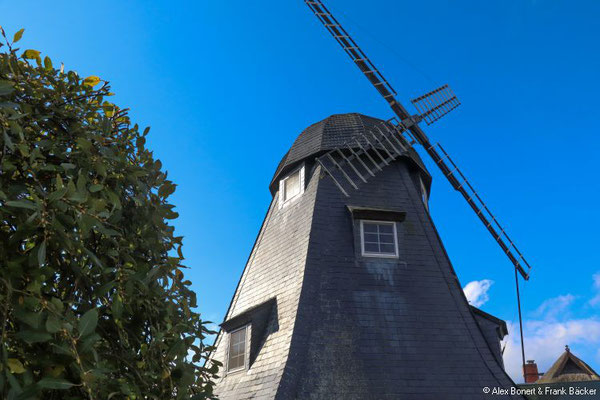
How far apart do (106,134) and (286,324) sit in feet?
27.7

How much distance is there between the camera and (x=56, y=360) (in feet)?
6.82

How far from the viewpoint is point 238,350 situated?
11.9 meters

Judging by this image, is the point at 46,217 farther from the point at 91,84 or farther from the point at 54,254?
the point at 91,84

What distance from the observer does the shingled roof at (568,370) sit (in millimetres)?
18375

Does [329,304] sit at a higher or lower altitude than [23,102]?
higher

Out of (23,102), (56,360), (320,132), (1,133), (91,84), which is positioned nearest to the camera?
(56,360)

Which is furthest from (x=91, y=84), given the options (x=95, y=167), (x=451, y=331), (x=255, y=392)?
(x=451, y=331)

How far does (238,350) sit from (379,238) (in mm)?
4153

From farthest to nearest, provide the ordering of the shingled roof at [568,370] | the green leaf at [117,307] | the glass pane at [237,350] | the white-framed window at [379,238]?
the shingled roof at [568,370] < the white-framed window at [379,238] < the glass pane at [237,350] < the green leaf at [117,307]

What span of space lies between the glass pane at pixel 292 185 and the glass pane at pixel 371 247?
274 centimetres

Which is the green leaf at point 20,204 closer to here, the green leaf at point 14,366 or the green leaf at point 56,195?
the green leaf at point 56,195

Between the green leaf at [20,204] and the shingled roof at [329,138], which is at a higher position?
the shingled roof at [329,138]

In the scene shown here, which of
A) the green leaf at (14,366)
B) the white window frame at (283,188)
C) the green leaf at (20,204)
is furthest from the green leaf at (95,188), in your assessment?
the white window frame at (283,188)

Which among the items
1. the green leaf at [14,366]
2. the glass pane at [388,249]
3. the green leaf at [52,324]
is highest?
the glass pane at [388,249]
